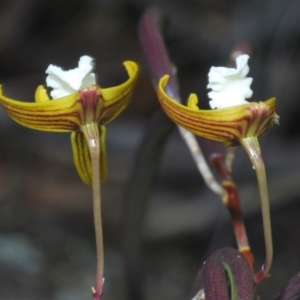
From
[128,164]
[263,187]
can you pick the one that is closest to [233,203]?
[263,187]

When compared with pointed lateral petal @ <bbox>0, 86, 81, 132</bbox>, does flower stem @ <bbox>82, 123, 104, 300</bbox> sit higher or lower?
lower

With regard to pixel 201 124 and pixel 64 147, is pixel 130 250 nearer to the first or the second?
pixel 201 124

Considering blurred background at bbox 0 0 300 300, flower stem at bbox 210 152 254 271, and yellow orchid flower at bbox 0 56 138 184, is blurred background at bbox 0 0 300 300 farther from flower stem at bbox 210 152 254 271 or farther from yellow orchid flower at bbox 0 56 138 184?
yellow orchid flower at bbox 0 56 138 184

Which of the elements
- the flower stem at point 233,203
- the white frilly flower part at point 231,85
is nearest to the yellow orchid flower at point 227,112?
the white frilly flower part at point 231,85

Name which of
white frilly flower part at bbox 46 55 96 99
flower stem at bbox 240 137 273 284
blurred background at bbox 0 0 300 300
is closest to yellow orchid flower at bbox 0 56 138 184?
white frilly flower part at bbox 46 55 96 99

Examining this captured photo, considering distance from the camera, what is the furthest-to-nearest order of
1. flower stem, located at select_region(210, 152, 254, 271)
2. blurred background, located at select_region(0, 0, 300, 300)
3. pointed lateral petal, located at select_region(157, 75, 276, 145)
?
blurred background, located at select_region(0, 0, 300, 300), flower stem, located at select_region(210, 152, 254, 271), pointed lateral petal, located at select_region(157, 75, 276, 145)

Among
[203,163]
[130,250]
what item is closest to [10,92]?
[130,250]

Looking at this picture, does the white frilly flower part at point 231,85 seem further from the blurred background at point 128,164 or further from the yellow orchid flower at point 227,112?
the blurred background at point 128,164

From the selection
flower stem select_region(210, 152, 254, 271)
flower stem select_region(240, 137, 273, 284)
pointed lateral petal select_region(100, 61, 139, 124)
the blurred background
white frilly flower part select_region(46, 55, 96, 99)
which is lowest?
the blurred background
